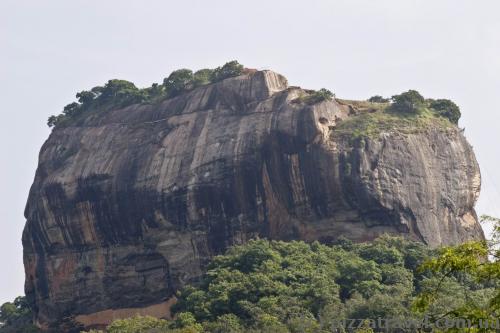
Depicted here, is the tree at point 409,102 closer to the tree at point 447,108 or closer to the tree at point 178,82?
the tree at point 447,108

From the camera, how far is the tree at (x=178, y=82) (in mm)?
58094

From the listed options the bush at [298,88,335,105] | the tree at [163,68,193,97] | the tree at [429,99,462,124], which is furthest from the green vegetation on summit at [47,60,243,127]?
A: the tree at [429,99,462,124]

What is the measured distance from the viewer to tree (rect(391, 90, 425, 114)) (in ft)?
178

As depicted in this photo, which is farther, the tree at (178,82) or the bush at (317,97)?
the tree at (178,82)

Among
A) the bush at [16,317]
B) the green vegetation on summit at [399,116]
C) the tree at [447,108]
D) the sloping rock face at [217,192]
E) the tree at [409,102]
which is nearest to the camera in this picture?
the sloping rock face at [217,192]

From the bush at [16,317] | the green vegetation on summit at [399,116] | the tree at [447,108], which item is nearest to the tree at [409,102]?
the green vegetation on summit at [399,116]

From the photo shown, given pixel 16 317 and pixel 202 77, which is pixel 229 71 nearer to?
pixel 202 77

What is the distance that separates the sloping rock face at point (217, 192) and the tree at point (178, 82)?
101 centimetres

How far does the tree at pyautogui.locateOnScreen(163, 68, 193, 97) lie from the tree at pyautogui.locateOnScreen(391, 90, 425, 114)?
1119cm

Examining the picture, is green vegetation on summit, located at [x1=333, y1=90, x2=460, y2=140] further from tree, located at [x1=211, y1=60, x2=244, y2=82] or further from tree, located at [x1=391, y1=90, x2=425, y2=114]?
tree, located at [x1=211, y1=60, x2=244, y2=82]

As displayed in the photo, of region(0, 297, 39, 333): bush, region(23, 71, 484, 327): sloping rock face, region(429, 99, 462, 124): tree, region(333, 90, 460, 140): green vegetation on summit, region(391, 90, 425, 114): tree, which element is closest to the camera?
region(23, 71, 484, 327): sloping rock face

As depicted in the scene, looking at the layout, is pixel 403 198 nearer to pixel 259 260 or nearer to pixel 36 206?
pixel 259 260

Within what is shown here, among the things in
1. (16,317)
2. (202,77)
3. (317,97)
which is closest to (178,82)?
(202,77)

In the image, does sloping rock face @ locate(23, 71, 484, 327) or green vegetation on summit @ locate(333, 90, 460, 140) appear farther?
green vegetation on summit @ locate(333, 90, 460, 140)
